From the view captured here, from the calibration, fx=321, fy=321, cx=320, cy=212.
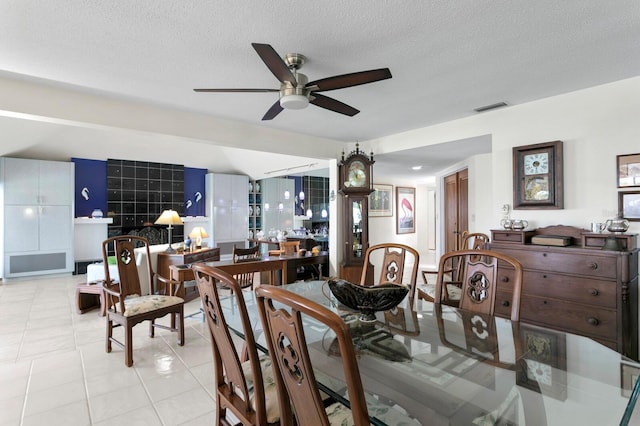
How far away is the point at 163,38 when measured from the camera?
2107 mm

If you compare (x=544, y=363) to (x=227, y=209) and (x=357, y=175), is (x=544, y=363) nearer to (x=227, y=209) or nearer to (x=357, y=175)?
(x=357, y=175)

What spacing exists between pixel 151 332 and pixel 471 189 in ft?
15.9

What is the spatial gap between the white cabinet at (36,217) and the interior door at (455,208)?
7.80 m

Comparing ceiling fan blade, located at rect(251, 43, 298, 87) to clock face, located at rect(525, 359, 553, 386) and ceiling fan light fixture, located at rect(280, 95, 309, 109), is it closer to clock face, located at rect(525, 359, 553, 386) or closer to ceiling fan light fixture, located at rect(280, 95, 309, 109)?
ceiling fan light fixture, located at rect(280, 95, 309, 109)

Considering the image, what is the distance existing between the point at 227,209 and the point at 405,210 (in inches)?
195

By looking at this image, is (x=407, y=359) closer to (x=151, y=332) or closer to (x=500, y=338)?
(x=500, y=338)

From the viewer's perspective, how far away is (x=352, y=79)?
6.76 feet

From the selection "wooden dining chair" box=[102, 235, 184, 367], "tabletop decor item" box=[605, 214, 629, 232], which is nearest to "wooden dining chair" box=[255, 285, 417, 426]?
"wooden dining chair" box=[102, 235, 184, 367]

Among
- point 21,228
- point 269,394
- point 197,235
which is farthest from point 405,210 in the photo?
point 21,228

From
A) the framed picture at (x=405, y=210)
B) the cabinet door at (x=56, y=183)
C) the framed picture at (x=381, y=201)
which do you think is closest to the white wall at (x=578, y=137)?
the framed picture at (x=381, y=201)

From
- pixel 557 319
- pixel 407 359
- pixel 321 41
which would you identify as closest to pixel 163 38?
pixel 321 41

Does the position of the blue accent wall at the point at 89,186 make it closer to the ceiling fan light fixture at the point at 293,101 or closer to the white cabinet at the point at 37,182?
the white cabinet at the point at 37,182

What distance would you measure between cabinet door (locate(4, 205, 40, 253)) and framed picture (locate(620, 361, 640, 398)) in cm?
861

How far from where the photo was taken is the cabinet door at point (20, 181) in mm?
6250
